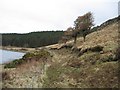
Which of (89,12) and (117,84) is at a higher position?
(89,12)

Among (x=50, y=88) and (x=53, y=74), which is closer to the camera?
(x=50, y=88)

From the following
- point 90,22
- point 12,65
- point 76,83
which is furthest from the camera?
point 90,22

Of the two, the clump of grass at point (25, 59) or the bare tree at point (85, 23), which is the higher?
the bare tree at point (85, 23)

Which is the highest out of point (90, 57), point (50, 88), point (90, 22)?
point (90, 22)

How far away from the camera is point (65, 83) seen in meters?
27.5

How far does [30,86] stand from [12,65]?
13.8 metres

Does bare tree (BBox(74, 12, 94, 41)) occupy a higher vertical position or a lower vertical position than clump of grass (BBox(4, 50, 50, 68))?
higher

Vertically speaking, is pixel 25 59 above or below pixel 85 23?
below

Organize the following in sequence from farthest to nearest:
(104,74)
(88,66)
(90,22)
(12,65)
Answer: (90,22), (12,65), (88,66), (104,74)

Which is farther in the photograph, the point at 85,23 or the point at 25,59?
the point at 85,23

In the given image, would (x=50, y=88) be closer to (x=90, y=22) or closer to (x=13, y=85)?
(x=13, y=85)

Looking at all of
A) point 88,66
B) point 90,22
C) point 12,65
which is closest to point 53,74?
point 88,66

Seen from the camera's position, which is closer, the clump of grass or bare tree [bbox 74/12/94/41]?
the clump of grass

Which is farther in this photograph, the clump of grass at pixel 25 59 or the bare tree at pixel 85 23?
the bare tree at pixel 85 23
